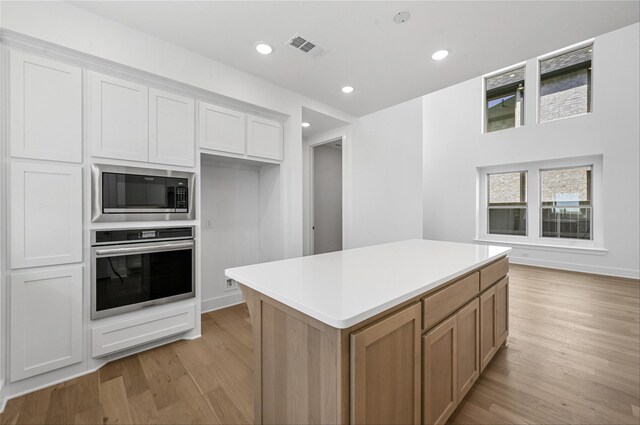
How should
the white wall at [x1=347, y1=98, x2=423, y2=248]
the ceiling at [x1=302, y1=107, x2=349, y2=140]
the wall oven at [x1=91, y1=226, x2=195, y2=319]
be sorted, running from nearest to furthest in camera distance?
the wall oven at [x1=91, y1=226, x2=195, y2=319], the ceiling at [x1=302, y1=107, x2=349, y2=140], the white wall at [x1=347, y1=98, x2=423, y2=248]

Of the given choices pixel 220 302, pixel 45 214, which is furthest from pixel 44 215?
pixel 220 302

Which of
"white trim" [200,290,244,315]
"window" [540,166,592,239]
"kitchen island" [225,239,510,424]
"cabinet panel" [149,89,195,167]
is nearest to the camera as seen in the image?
"kitchen island" [225,239,510,424]

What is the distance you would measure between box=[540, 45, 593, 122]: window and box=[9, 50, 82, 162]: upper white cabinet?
7.03 m

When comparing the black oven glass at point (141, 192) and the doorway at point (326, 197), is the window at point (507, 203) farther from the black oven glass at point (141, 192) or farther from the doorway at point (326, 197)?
A: the black oven glass at point (141, 192)

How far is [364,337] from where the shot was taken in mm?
926

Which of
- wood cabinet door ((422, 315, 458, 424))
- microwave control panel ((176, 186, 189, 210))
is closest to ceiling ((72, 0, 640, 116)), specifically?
microwave control panel ((176, 186, 189, 210))

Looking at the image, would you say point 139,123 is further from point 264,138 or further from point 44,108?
point 264,138

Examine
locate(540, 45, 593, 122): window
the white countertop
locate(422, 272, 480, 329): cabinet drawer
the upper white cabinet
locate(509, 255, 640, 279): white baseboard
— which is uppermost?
locate(540, 45, 593, 122): window

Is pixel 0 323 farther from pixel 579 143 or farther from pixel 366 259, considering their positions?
pixel 579 143

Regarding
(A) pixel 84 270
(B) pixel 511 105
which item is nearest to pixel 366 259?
(A) pixel 84 270

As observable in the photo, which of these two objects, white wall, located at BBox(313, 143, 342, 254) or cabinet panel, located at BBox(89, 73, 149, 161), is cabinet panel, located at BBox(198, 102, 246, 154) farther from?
white wall, located at BBox(313, 143, 342, 254)

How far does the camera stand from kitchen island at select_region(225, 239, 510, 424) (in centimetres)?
92

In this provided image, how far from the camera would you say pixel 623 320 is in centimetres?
282

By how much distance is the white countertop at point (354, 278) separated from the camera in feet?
3.08
